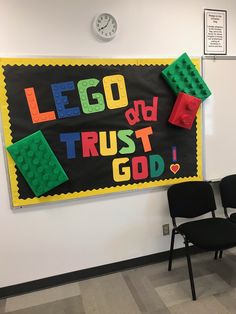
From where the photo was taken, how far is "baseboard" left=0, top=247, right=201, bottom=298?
2073 millimetres

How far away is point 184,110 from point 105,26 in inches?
36.0

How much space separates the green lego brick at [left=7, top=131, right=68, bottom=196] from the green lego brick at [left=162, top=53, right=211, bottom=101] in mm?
1137

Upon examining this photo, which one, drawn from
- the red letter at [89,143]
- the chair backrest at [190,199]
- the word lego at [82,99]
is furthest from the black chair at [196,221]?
the word lego at [82,99]

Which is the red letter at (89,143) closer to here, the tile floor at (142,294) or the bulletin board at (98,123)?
the bulletin board at (98,123)

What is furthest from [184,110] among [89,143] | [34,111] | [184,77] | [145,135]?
[34,111]

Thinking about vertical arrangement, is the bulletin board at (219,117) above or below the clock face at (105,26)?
below

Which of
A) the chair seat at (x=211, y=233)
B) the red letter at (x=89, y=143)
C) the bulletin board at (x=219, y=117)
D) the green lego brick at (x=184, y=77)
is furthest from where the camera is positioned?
the bulletin board at (x=219, y=117)

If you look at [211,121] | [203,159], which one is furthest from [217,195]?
[211,121]

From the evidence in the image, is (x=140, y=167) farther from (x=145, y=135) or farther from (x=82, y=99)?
(x=82, y=99)

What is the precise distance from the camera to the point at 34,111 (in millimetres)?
1920

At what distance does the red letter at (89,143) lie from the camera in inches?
80.5

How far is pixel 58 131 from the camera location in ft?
6.52

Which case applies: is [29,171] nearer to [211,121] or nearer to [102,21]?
[102,21]

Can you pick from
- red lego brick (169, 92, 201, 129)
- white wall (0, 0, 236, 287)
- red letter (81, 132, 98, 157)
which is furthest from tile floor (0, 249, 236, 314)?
red lego brick (169, 92, 201, 129)
